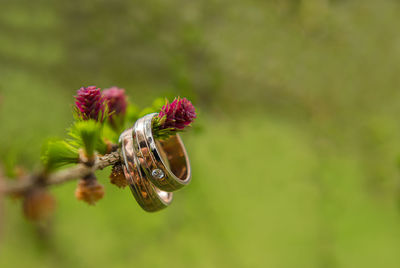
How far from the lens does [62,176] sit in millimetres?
266

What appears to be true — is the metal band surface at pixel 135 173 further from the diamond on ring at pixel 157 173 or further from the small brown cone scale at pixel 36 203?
the small brown cone scale at pixel 36 203

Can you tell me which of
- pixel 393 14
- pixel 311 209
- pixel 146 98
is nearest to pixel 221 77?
pixel 146 98

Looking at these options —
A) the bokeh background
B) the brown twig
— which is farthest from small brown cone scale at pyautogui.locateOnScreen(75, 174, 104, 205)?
the bokeh background

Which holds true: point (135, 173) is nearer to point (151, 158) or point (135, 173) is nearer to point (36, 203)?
point (151, 158)

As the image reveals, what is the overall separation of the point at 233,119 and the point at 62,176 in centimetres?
43

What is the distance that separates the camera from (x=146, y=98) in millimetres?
608

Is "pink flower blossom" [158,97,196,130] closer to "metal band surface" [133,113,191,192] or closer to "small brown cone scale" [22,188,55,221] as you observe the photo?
"metal band surface" [133,113,191,192]

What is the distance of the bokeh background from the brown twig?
6.6 inches

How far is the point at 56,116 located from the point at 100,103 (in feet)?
1.28

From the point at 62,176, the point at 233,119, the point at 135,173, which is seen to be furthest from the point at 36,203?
the point at 233,119

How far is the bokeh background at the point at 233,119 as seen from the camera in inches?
20.1

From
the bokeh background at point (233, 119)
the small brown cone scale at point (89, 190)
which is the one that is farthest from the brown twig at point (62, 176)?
the bokeh background at point (233, 119)

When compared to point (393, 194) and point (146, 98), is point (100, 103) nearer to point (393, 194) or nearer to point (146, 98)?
point (146, 98)

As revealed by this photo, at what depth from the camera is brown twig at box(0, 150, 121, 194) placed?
0.20 metres
